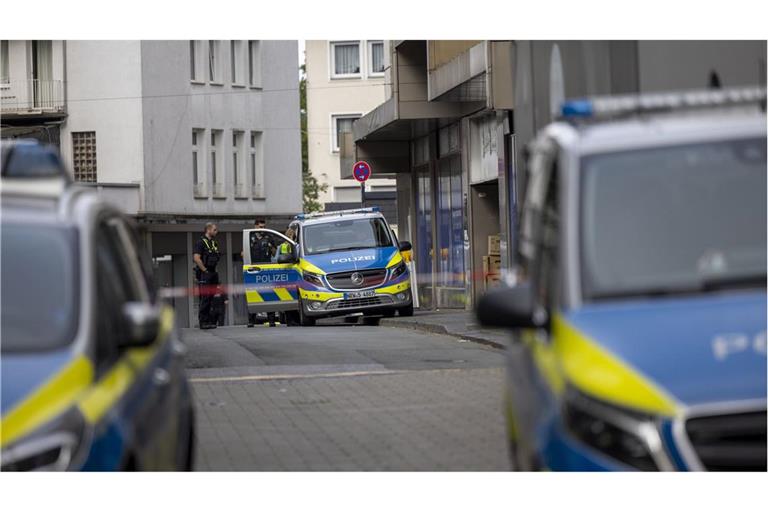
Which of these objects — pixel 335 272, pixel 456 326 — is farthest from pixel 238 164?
pixel 456 326

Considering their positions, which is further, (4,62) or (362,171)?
(4,62)

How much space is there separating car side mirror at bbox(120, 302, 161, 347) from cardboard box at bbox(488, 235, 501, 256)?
975 inches

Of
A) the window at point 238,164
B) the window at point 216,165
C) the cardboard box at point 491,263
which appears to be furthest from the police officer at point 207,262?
the window at point 238,164

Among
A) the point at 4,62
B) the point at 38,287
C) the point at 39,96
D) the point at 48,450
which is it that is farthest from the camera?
the point at 4,62

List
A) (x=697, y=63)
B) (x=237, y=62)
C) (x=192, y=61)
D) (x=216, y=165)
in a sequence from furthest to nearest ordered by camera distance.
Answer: (x=237, y=62)
(x=216, y=165)
(x=192, y=61)
(x=697, y=63)

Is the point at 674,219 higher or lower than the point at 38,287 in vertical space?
higher

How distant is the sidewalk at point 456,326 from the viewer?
70.0ft

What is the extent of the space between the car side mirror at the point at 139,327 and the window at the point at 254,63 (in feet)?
167

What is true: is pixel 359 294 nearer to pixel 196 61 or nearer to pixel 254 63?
pixel 196 61

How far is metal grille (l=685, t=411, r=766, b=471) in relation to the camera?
18.7ft

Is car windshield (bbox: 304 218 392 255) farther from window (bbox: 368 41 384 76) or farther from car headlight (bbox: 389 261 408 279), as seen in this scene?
window (bbox: 368 41 384 76)

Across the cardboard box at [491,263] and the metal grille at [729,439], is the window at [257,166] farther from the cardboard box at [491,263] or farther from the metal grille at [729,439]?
the metal grille at [729,439]

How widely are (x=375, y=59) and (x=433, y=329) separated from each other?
157ft

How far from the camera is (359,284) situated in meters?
28.8
